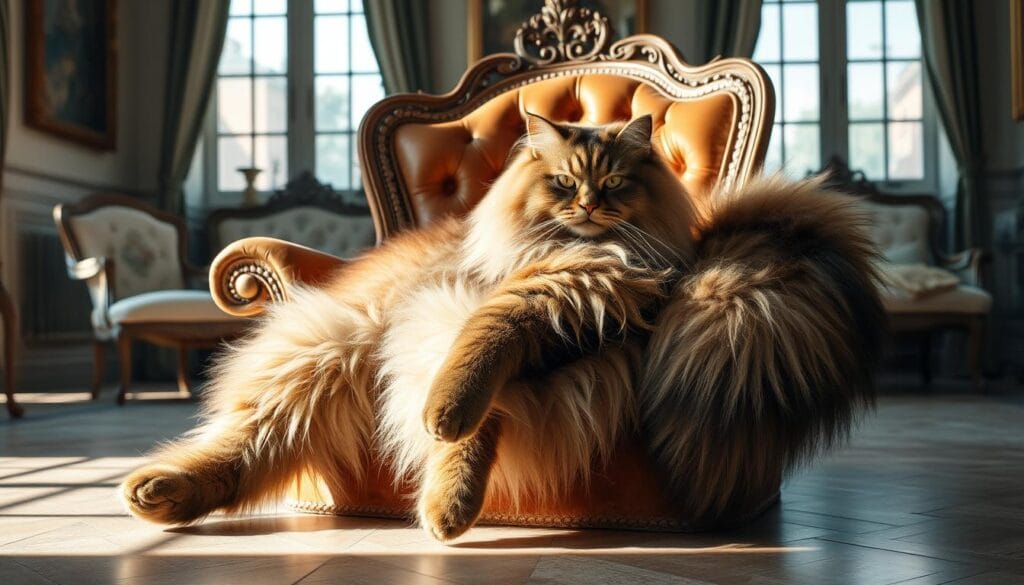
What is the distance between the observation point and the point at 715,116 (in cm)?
238

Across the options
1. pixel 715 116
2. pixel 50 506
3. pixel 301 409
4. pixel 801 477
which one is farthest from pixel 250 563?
pixel 715 116

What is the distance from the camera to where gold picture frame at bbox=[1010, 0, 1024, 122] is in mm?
5527

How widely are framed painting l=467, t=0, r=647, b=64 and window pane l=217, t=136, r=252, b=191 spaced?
61.5 inches

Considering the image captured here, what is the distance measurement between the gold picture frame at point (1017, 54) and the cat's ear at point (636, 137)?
14.9 feet

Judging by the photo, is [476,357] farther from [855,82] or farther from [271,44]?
[271,44]

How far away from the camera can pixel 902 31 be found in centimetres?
626

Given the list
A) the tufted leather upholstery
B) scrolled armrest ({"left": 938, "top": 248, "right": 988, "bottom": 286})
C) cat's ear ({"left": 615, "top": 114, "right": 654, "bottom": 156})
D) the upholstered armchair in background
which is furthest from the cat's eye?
scrolled armrest ({"left": 938, "top": 248, "right": 988, "bottom": 286})

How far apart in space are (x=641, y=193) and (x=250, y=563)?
84 cm

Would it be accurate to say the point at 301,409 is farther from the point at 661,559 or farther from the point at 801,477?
the point at 801,477

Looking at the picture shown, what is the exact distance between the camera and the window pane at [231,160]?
21.7ft

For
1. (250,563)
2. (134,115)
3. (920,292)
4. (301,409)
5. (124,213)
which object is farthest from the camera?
(134,115)

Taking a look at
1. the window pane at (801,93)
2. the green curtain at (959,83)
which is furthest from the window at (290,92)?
the green curtain at (959,83)

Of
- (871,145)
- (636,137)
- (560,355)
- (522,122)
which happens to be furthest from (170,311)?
(871,145)

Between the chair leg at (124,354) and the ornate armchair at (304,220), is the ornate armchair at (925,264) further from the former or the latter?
the chair leg at (124,354)
